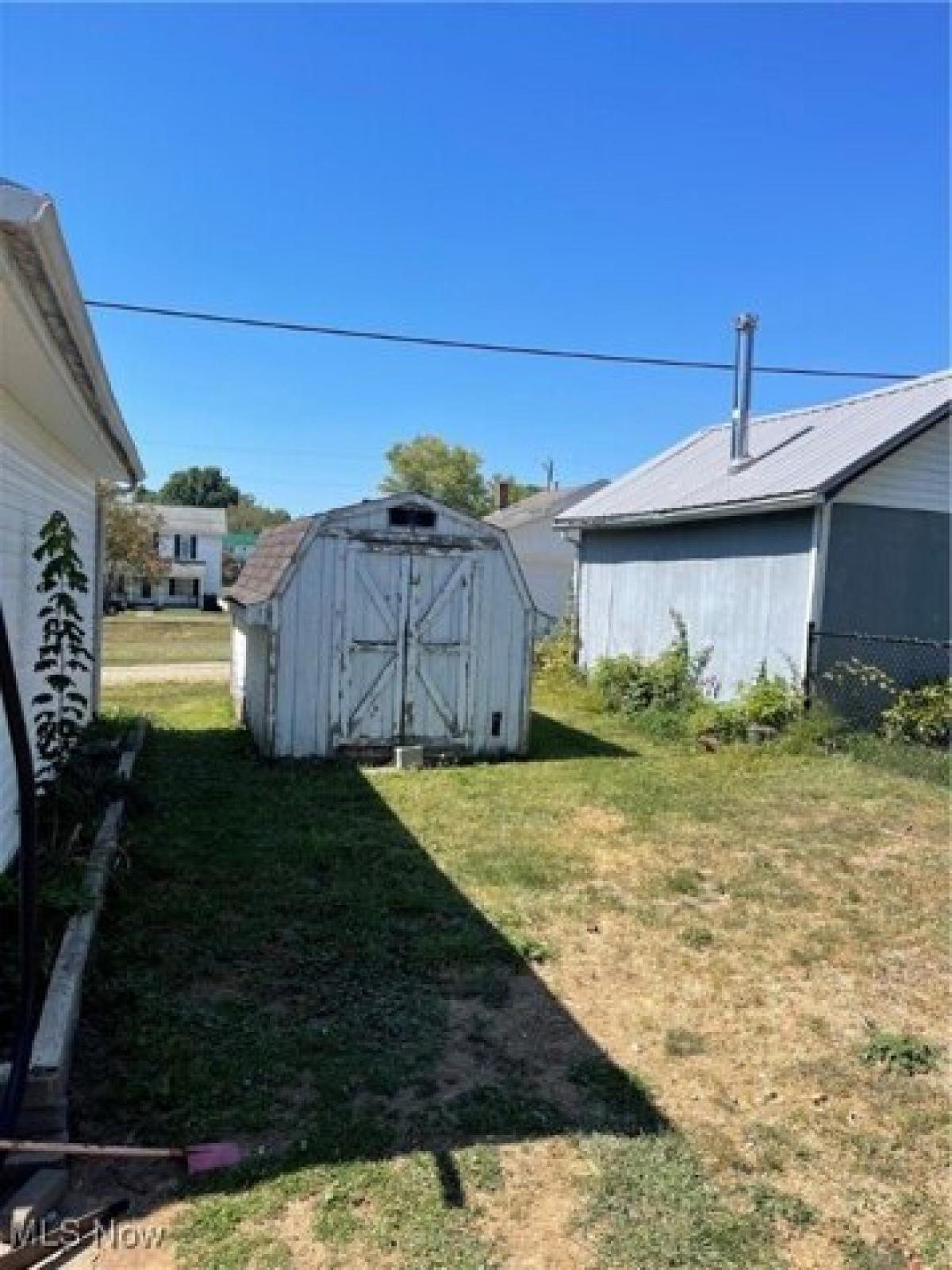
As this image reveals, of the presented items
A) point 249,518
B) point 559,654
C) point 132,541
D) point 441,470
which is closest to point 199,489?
point 249,518

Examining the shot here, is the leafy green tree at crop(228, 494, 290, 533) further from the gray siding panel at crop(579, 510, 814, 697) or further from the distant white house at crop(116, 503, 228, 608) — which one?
the gray siding panel at crop(579, 510, 814, 697)

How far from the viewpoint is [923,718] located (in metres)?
10.1

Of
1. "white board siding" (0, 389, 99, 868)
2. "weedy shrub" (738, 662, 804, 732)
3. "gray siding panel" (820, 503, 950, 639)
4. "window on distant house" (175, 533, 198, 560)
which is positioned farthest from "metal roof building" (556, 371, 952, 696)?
"window on distant house" (175, 533, 198, 560)

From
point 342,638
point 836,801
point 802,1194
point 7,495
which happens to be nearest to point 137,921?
point 7,495

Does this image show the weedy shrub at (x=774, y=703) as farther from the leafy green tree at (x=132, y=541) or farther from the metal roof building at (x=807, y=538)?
the leafy green tree at (x=132, y=541)

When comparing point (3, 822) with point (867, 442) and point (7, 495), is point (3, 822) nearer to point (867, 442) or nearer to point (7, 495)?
point (7, 495)

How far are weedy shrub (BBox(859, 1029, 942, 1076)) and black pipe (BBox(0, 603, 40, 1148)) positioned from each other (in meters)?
3.09

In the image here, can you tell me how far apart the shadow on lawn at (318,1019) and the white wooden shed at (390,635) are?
2646mm

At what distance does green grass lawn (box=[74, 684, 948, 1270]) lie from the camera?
273cm

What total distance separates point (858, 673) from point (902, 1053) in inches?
288

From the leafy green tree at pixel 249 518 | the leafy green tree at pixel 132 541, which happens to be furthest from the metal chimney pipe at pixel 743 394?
the leafy green tree at pixel 249 518

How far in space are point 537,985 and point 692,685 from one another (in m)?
8.63

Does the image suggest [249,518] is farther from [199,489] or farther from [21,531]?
[21,531]

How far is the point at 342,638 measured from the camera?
8875mm
